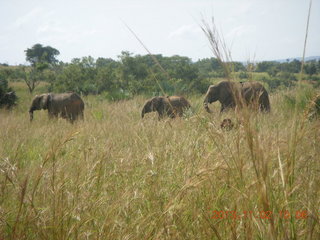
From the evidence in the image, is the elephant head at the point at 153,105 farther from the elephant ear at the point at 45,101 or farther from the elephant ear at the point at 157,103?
the elephant ear at the point at 45,101

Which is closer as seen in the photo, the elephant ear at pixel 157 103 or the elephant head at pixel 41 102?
the elephant ear at pixel 157 103

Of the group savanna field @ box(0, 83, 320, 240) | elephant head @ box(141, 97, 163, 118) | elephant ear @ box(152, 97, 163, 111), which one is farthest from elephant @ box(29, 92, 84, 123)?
savanna field @ box(0, 83, 320, 240)

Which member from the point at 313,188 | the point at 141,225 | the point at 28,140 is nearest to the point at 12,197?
the point at 141,225

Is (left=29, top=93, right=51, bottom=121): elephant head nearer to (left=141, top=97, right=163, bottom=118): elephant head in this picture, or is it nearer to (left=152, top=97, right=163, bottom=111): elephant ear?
(left=141, top=97, right=163, bottom=118): elephant head

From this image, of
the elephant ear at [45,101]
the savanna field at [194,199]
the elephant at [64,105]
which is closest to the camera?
the savanna field at [194,199]

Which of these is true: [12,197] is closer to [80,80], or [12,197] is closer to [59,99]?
[59,99]

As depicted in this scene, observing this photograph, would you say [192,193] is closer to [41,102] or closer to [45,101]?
[45,101]

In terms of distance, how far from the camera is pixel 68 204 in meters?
1.62

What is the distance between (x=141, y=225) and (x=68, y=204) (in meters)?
→ 0.45

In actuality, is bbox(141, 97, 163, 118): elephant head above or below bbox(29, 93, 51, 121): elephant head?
below

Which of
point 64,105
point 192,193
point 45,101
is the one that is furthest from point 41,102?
point 192,193

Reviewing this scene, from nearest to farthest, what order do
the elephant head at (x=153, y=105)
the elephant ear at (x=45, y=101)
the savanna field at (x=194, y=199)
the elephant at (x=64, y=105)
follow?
the savanna field at (x=194, y=199) < the elephant head at (x=153, y=105) < the elephant at (x=64, y=105) < the elephant ear at (x=45, y=101)

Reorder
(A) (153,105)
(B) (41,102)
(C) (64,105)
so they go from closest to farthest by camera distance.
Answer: (A) (153,105) → (C) (64,105) → (B) (41,102)

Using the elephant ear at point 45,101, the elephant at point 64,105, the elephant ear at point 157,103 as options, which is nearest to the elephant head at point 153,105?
the elephant ear at point 157,103
